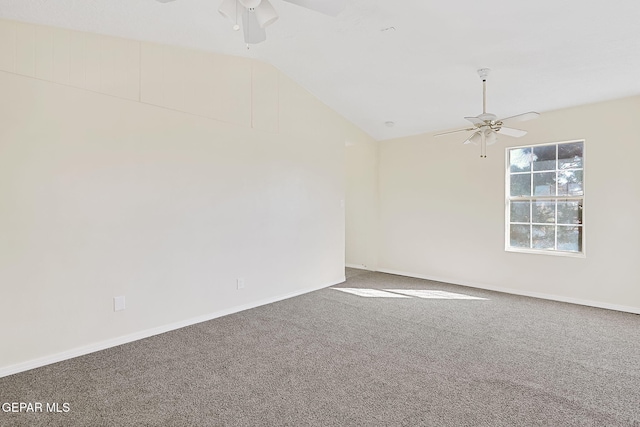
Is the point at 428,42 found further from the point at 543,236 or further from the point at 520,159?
the point at 543,236

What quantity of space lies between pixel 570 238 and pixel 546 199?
1.99 feet

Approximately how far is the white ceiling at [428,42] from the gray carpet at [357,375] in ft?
8.91

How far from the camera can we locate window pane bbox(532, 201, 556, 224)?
15.5ft

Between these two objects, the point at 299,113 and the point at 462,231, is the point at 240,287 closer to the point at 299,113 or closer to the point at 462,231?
the point at 299,113

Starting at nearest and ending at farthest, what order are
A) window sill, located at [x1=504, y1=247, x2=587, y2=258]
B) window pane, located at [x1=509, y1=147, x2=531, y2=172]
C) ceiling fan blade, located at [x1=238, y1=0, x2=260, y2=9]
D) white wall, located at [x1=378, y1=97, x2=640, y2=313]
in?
1. ceiling fan blade, located at [x1=238, y1=0, x2=260, y2=9]
2. white wall, located at [x1=378, y1=97, x2=640, y2=313]
3. window sill, located at [x1=504, y1=247, x2=587, y2=258]
4. window pane, located at [x1=509, y1=147, x2=531, y2=172]

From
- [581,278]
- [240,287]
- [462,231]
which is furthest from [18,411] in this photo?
[581,278]

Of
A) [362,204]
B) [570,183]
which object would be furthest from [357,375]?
[362,204]

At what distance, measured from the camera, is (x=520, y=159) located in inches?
196

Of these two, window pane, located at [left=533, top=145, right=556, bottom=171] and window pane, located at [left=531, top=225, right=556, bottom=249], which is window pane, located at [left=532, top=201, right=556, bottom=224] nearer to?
window pane, located at [left=531, top=225, right=556, bottom=249]

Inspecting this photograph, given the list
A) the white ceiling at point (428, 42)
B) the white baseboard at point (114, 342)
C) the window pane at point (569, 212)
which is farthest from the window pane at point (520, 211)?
the white baseboard at point (114, 342)

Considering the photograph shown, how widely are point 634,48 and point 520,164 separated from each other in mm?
2071

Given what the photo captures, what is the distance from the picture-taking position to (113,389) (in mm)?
2330
